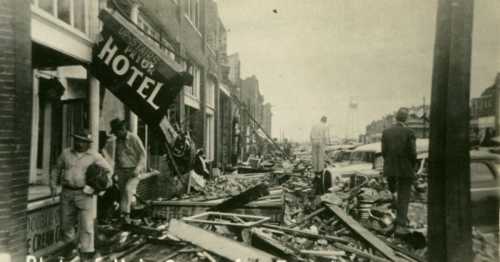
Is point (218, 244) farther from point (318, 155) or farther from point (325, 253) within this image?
→ point (318, 155)

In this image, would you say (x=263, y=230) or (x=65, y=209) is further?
(x=263, y=230)

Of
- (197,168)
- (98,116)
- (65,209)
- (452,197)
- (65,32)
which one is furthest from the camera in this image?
(197,168)

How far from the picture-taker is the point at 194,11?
12977 mm

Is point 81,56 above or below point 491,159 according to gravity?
above

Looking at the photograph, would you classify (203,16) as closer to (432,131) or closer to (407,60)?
(407,60)

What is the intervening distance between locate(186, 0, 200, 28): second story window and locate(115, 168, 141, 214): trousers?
6.70 m

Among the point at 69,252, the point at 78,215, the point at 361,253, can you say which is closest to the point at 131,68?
the point at 78,215

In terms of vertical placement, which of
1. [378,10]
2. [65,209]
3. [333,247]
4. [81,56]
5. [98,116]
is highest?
[378,10]

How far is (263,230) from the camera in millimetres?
5695

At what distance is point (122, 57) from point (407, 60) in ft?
12.9

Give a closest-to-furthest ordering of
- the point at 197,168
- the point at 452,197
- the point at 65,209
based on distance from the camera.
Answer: the point at 452,197 → the point at 65,209 → the point at 197,168

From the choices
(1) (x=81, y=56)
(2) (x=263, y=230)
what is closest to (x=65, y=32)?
(1) (x=81, y=56)

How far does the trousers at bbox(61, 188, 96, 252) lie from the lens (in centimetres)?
480

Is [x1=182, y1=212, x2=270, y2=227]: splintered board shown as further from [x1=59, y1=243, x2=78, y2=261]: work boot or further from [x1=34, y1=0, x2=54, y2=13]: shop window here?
[x1=34, y1=0, x2=54, y2=13]: shop window
